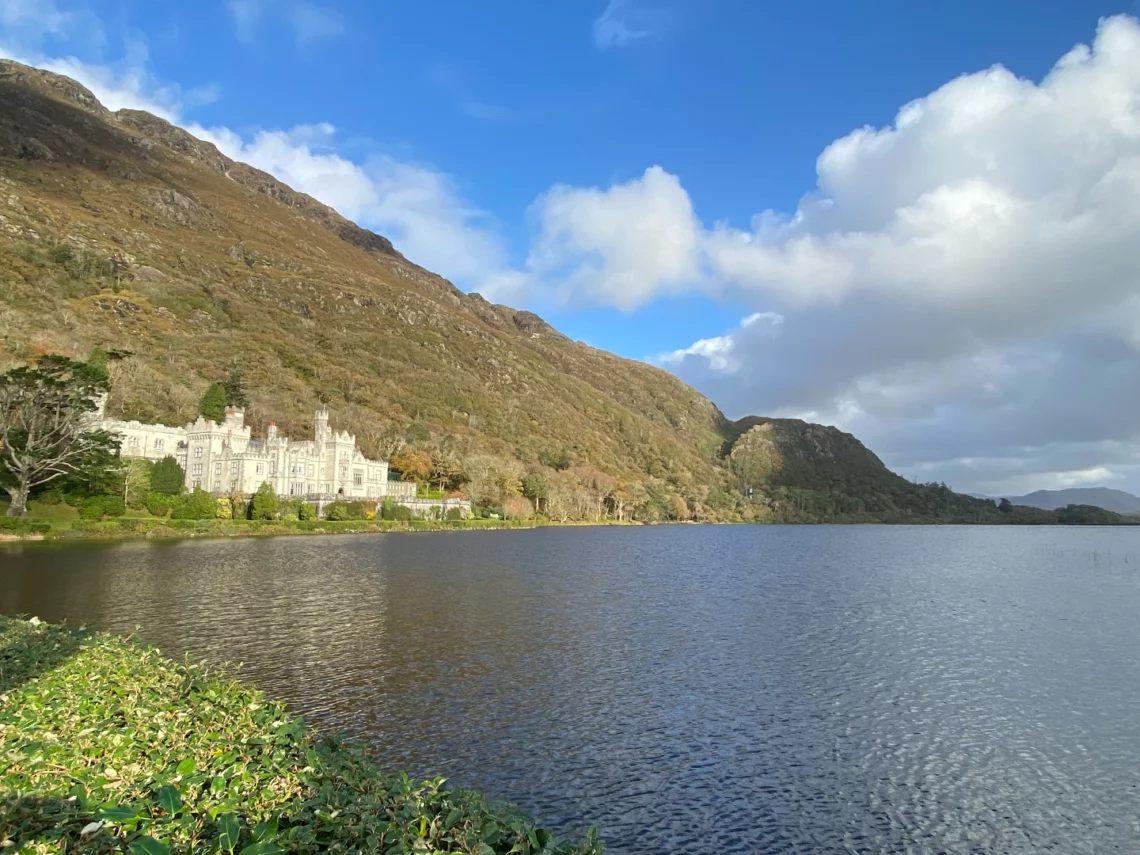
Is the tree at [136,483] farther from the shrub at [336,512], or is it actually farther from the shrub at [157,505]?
the shrub at [336,512]

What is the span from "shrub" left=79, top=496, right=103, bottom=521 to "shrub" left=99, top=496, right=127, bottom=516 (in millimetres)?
455

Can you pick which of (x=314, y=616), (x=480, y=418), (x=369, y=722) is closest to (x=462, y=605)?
(x=314, y=616)

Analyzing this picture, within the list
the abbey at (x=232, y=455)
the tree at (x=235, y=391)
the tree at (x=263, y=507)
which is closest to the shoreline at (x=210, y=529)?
the tree at (x=263, y=507)

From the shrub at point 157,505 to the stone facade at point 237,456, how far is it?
318 inches

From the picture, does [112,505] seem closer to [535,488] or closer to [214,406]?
[214,406]

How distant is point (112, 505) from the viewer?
69.1 m

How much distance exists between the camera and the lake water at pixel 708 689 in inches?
481

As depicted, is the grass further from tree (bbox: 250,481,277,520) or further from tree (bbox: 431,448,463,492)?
tree (bbox: 431,448,463,492)

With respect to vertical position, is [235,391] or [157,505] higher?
[235,391]

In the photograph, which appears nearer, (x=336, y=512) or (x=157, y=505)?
(x=157, y=505)

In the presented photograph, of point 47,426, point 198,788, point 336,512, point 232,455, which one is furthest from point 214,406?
point 198,788

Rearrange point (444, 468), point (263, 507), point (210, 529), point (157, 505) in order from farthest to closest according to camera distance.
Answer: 1. point (444, 468)
2. point (263, 507)
3. point (157, 505)
4. point (210, 529)

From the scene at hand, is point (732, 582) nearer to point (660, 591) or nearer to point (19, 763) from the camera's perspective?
point (660, 591)

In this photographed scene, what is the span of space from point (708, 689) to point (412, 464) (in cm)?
11082
